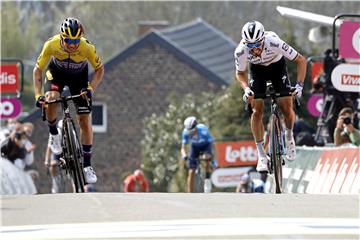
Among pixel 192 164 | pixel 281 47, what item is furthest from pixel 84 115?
pixel 192 164

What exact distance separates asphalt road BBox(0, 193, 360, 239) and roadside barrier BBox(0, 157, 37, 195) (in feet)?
26.6

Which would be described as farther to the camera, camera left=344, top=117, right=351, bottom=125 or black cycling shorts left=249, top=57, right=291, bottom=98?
camera left=344, top=117, right=351, bottom=125

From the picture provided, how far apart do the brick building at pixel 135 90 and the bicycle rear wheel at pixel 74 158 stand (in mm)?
40219

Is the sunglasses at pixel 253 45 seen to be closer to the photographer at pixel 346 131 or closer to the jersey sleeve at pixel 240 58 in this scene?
the jersey sleeve at pixel 240 58

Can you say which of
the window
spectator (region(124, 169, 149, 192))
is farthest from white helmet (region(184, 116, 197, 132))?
the window

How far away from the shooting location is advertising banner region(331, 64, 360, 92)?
824 inches

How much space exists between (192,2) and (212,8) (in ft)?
7.73

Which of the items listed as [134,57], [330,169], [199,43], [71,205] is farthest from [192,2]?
[71,205]

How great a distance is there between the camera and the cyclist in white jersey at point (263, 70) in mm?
14398

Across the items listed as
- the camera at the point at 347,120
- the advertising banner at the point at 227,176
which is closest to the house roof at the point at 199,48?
the advertising banner at the point at 227,176

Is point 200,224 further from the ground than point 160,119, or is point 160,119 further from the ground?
point 200,224

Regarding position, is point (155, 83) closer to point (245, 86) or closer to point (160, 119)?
point (160, 119)

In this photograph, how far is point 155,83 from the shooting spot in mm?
55938

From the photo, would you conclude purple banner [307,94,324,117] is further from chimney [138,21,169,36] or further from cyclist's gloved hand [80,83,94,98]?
chimney [138,21,169,36]
